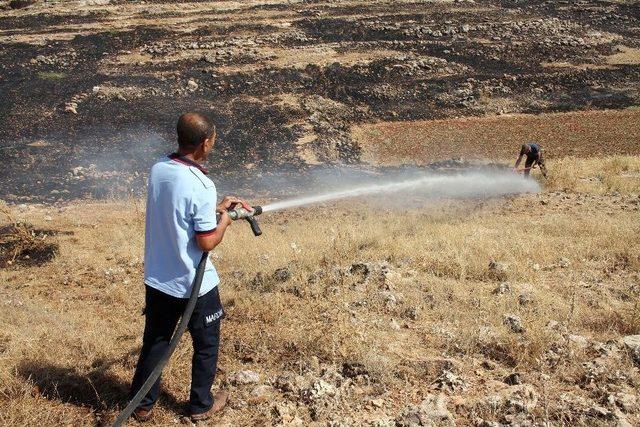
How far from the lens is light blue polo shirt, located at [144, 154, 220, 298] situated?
9.29 feet

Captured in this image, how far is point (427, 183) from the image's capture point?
39.0 feet

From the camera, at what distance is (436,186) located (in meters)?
11.7

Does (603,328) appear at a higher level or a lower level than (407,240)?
higher

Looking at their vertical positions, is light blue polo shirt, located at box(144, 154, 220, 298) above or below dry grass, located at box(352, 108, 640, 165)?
above

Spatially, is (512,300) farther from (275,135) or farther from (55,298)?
(275,135)

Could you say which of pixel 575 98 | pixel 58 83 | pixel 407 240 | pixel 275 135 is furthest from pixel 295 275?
pixel 575 98

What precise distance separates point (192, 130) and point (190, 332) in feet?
A: 3.90

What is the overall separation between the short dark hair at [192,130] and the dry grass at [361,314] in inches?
66.5

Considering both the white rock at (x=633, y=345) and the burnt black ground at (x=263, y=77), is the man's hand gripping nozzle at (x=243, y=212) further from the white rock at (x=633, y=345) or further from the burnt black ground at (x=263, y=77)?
the burnt black ground at (x=263, y=77)

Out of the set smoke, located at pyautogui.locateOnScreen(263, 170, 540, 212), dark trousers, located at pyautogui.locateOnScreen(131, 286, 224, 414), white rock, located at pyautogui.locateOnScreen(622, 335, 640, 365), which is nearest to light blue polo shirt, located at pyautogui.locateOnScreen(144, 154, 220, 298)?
dark trousers, located at pyautogui.locateOnScreen(131, 286, 224, 414)

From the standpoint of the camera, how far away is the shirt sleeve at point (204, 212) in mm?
2840

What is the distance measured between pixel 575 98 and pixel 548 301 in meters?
15.0

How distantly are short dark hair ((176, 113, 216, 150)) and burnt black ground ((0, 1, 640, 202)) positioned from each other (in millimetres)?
8832

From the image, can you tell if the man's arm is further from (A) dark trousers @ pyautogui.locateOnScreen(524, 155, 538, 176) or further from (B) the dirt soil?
(A) dark trousers @ pyautogui.locateOnScreen(524, 155, 538, 176)
